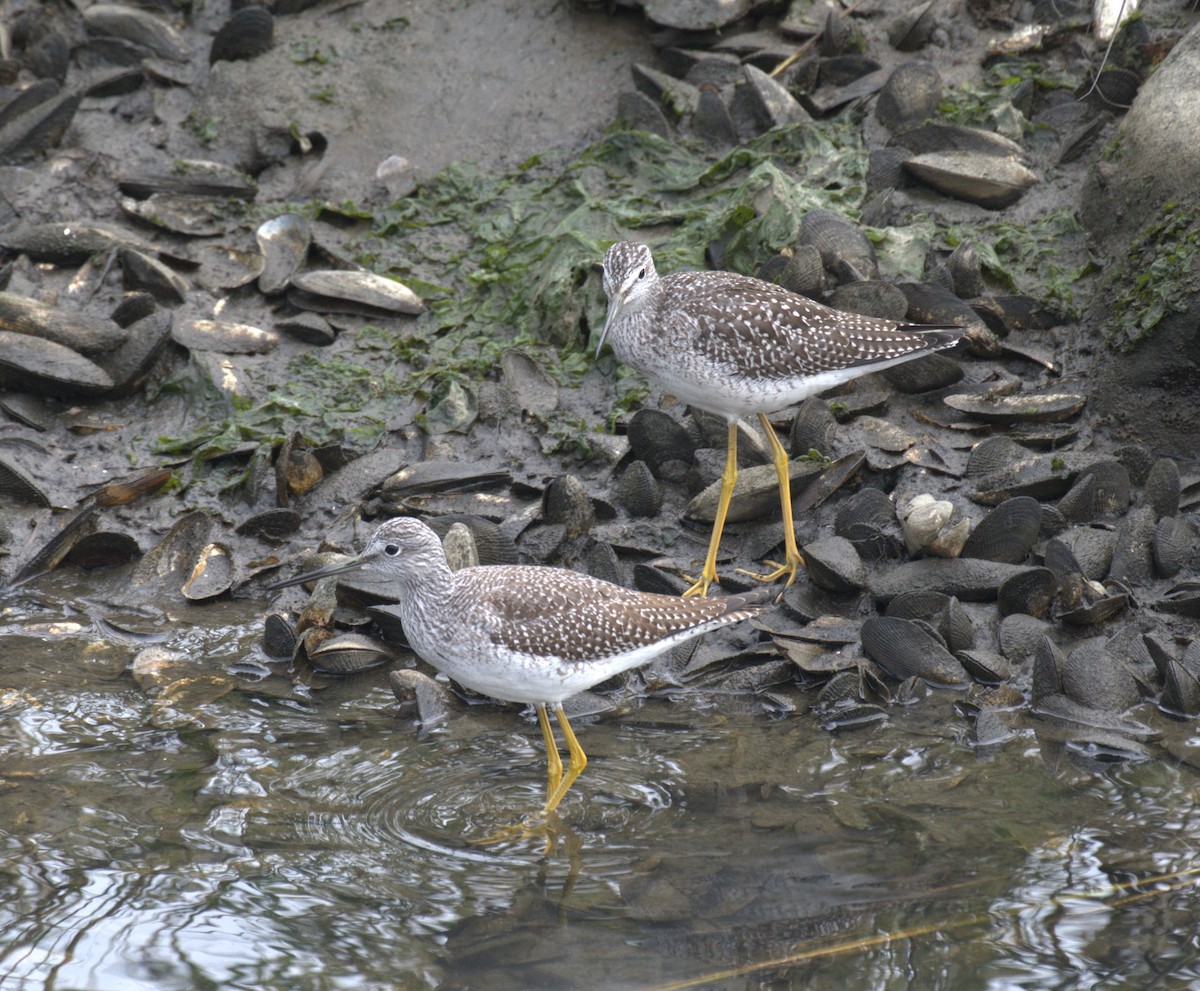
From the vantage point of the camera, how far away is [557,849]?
5.52 metres

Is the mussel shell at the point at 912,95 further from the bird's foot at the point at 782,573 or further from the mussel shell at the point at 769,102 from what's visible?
the bird's foot at the point at 782,573

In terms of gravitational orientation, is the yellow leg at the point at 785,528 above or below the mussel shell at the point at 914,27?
below

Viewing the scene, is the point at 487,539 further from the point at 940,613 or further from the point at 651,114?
the point at 651,114

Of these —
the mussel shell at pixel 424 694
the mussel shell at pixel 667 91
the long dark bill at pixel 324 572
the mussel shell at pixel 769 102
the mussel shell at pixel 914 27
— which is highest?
the mussel shell at pixel 914 27

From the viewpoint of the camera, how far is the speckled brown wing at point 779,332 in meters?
7.32

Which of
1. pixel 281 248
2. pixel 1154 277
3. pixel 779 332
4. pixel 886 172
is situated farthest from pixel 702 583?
pixel 281 248

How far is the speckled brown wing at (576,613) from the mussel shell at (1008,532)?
1.63m

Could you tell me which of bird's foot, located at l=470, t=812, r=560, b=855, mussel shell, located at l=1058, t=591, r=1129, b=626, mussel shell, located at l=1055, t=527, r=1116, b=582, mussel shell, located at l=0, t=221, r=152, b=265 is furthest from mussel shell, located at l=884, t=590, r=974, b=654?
mussel shell, located at l=0, t=221, r=152, b=265

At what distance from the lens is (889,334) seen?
752 cm

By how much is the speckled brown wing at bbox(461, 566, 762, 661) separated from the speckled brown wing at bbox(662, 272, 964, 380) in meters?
1.67

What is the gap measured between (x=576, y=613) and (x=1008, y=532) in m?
2.75

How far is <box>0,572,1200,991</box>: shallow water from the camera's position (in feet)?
15.2

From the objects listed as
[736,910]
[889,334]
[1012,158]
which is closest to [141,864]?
[736,910]

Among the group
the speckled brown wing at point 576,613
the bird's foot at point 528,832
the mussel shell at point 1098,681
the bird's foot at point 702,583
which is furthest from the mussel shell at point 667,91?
the bird's foot at point 528,832
